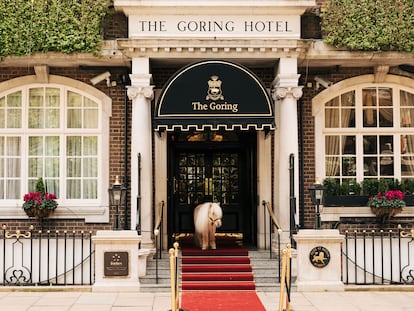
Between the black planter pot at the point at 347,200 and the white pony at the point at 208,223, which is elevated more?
the black planter pot at the point at 347,200

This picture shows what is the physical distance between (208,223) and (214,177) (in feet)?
9.13

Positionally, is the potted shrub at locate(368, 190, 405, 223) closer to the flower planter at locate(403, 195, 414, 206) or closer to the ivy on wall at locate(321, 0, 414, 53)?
the flower planter at locate(403, 195, 414, 206)


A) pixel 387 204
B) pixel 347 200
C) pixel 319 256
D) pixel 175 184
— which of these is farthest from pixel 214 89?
pixel 387 204

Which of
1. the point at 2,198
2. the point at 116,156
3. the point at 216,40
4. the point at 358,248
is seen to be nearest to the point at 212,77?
the point at 216,40

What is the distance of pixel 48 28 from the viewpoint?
45.2 feet

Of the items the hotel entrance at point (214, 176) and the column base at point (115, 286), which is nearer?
the column base at point (115, 286)

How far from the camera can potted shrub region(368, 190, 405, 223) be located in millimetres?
14523

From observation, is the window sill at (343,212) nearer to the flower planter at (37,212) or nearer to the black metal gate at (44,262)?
the black metal gate at (44,262)

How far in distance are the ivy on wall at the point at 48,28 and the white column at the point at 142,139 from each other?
114 cm

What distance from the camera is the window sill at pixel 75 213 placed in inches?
583

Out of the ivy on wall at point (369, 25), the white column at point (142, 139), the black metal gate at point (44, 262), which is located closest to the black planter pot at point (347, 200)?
the ivy on wall at point (369, 25)

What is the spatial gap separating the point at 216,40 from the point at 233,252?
176 inches

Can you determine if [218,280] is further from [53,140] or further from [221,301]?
[53,140]

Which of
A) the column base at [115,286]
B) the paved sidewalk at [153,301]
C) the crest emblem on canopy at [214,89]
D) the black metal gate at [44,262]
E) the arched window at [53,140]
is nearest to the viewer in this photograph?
the paved sidewalk at [153,301]
